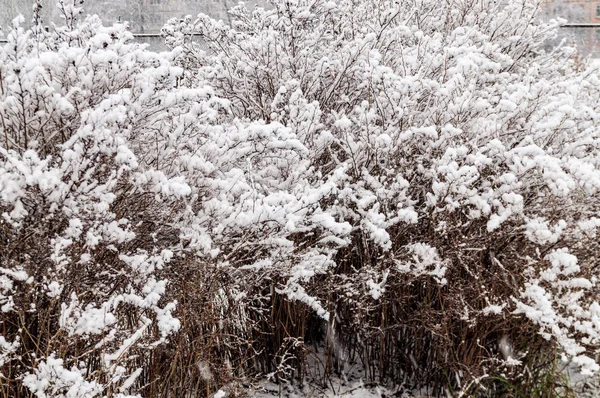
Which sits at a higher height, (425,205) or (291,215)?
(291,215)

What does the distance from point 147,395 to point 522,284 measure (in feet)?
7.02

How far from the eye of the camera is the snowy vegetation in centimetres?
238

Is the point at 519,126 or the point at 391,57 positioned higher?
the point at 391,57

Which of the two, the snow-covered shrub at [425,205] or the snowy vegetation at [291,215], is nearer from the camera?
the snowy vegetation at [291,215]

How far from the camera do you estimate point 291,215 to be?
2.72 meters

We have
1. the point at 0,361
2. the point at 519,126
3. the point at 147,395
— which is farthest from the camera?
the point at 519,126

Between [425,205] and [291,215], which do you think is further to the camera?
[425,205]

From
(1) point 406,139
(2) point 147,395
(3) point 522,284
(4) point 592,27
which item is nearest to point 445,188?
(1) point 406,139

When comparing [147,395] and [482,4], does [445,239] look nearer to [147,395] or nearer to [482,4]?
[147,395]

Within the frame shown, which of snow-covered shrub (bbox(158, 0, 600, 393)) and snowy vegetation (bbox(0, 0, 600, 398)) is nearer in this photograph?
snowy vegetation (bbox(0, 0, 600, 398))

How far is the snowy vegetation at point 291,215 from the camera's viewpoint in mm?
2377

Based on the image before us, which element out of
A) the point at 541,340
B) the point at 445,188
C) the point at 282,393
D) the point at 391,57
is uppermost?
the point at 391,57

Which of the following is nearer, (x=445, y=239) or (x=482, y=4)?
(x=445, y=239)

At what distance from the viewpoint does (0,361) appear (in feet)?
7.27
